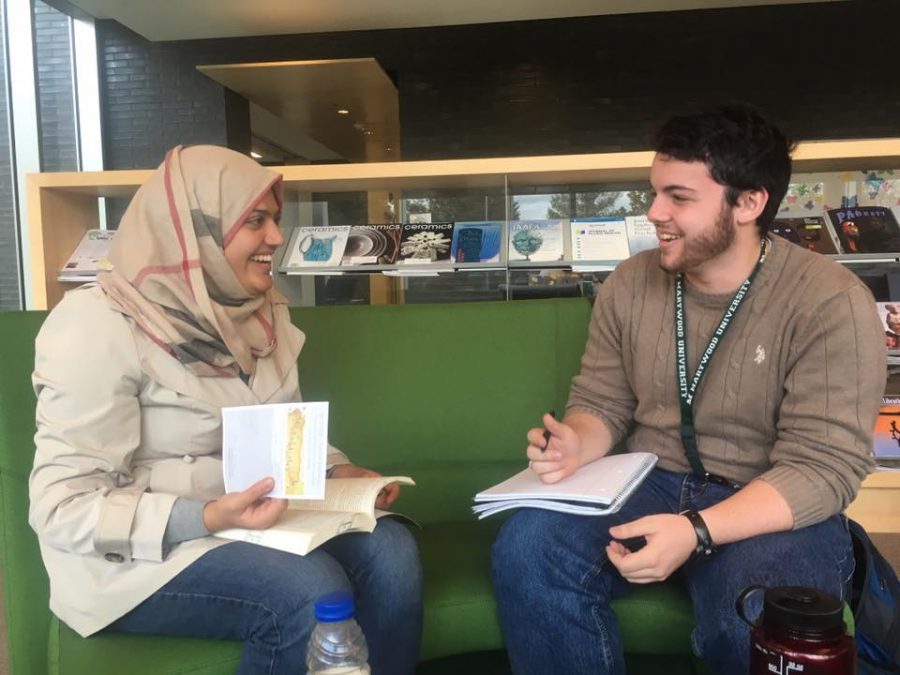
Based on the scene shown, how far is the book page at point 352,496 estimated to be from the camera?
1.54m

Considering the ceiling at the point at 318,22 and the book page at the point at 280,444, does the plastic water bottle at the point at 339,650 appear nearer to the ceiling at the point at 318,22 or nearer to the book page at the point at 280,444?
the book page at the point at 280,444

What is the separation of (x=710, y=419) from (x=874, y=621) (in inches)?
19.4

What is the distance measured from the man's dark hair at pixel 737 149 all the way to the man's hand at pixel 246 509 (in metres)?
1.15

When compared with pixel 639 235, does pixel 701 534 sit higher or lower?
lower

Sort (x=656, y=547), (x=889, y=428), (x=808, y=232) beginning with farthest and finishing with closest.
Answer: (x=808, y=232) < (x=889, y=428) < (x=656, y=547)

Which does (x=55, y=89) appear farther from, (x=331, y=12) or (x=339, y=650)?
(x=339, y=650)

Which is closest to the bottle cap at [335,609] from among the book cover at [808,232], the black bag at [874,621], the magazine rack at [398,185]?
the black bag at [874,621]

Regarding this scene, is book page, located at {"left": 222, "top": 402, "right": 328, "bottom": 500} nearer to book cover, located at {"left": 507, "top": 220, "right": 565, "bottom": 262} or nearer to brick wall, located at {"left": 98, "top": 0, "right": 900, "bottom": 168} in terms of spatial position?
book cover, located at {"left": 507, "top": 220, "right": 565, "bottom": 262}

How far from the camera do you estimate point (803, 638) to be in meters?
1.01

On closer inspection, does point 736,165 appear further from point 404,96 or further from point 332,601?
point 404,96

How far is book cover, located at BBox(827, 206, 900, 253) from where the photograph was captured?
3.19 metres

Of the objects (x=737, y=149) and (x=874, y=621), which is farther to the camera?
(x=737, y=149)

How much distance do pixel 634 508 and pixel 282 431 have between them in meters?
0.81

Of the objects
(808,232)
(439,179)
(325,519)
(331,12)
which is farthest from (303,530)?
(331,12)
